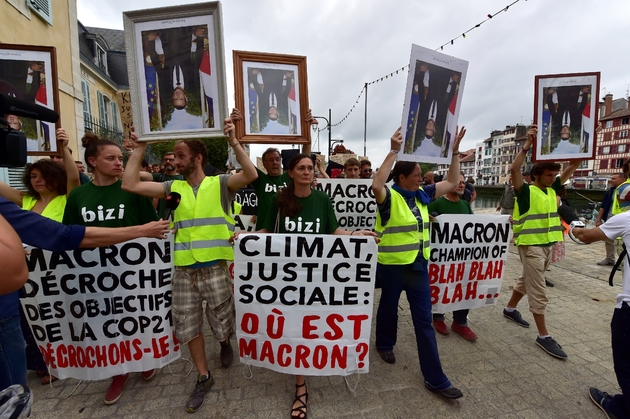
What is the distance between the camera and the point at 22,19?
8227mm

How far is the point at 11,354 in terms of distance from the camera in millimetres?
1660

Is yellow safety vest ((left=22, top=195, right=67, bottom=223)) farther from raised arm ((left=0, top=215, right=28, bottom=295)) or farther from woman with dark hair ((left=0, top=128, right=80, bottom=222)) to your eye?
raised arm ((left=0, top=215, right=28, bottom=295))

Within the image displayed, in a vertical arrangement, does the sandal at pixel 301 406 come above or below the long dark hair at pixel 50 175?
below

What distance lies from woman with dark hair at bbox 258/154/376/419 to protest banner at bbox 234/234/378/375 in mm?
188

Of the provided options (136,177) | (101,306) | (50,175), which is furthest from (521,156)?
(50,175)

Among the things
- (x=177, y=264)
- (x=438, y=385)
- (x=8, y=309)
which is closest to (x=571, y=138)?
(x=438, y=385)

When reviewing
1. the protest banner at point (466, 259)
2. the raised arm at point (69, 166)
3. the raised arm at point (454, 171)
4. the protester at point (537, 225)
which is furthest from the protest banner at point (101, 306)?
the protester at point (537, 225)

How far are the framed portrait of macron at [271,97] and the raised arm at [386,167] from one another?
0.93 m

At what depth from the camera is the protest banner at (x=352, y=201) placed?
5293mm

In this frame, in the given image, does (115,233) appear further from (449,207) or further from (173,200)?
(449,207)

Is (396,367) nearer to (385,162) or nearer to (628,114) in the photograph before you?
(385,162)

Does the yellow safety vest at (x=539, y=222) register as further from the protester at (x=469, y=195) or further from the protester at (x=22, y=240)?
the protester at (x=22, y=240)

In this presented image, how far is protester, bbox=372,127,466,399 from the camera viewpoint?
2.75 meters

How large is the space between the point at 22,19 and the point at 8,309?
1044 centimetres
